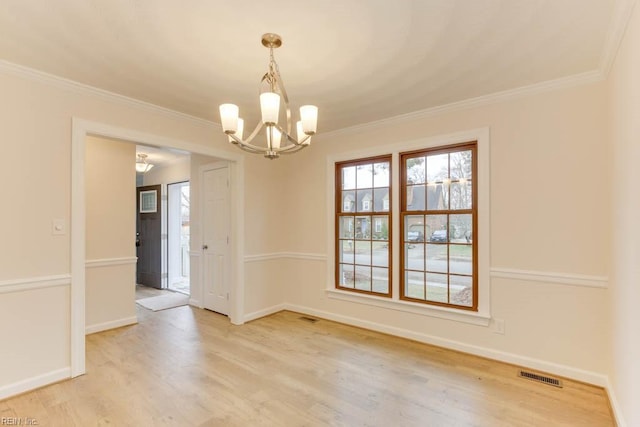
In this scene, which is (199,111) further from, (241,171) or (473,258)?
(473,258)

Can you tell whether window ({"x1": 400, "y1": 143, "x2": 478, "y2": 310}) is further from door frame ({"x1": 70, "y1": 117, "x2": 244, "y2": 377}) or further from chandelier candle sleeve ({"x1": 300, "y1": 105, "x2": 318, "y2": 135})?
door frame ({"x1": 70, "y1": 117, "x2": 244, "y2": 377})

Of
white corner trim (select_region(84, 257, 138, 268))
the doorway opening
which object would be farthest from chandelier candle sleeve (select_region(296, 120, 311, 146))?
the doorway opening

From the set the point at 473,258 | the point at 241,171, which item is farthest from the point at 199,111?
the point at 473,258

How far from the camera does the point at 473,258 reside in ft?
10.5

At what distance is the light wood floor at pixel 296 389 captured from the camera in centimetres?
218

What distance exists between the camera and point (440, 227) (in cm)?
343

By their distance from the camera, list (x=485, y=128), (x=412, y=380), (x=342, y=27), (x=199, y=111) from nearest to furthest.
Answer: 1. (x=342, y=27)
2. (x=412, y=380)
3. (x=485, y=128)
4. (x=199, y=111)

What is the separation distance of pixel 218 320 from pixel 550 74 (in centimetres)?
448

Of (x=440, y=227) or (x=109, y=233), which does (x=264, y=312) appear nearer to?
(x=109, y=233)

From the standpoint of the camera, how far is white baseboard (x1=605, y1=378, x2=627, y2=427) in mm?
2035

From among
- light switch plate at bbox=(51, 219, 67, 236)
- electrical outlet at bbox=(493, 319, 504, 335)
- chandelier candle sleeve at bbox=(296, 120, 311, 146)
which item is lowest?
electrical outlet at bbox=(493, 319, 504, 335)

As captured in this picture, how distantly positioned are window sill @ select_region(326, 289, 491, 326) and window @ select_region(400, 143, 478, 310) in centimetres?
8

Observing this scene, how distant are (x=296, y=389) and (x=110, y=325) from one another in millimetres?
2787

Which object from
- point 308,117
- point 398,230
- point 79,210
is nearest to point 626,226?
point 398,230
